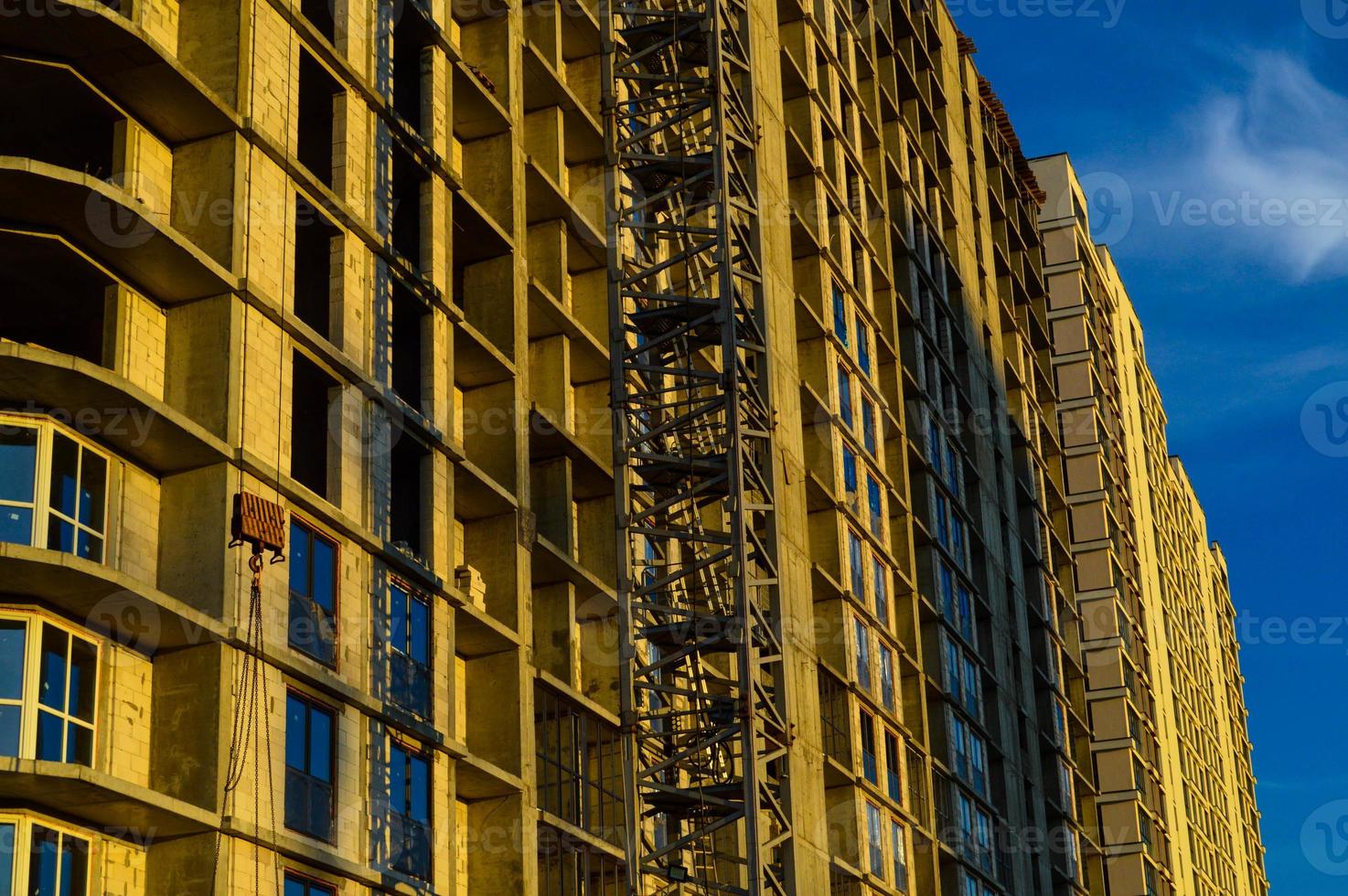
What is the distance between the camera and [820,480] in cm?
6109

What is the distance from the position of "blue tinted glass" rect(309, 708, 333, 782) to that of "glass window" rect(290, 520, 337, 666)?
958mm

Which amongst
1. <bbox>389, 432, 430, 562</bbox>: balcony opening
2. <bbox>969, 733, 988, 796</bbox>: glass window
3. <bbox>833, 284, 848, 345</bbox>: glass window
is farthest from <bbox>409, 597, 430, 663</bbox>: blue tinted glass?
<bbox>969, 733, 988, 796</bbox>: glass window

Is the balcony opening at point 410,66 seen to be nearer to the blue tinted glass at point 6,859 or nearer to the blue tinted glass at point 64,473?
the blue tinted glass at point 64,473

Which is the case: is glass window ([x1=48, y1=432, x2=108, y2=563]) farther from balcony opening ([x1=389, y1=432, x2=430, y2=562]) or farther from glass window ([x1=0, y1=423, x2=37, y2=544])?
balcony opening ([x1=389, y1=432, x2=430, y2=562])

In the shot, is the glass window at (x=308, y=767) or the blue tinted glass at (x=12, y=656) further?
the glass window at (x=308, y=767)

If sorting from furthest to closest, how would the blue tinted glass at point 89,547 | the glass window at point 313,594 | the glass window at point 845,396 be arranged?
1. the glass window at point 845,396
2. the glass window at point 313,594
3. the blue tinted glass at point 89,547

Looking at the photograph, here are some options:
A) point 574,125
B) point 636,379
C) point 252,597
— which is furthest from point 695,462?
point 252,597

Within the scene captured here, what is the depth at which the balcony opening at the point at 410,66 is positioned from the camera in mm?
41406

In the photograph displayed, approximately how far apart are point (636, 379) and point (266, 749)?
865 inches

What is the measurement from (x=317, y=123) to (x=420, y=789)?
40.8ft

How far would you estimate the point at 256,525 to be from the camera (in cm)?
3092

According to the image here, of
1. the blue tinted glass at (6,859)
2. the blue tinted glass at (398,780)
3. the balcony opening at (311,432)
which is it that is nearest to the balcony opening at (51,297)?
the balcony opening at (311,432)

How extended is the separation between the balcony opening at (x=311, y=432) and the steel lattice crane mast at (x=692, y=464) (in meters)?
12.0

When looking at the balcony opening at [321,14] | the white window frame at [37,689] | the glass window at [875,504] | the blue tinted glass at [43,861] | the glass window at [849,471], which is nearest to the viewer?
the blue tinted glass at [43,861]
